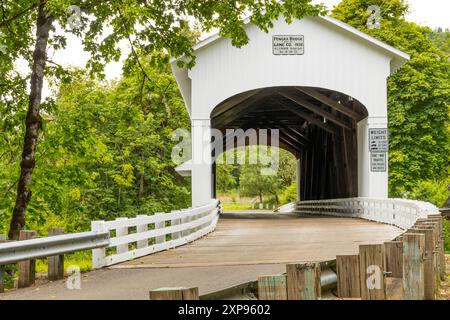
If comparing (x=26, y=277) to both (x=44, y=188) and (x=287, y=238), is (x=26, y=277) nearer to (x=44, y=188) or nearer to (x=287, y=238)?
(x=287, y=238)

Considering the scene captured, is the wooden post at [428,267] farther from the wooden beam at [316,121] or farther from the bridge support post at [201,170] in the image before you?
the wooden beam at [316,121]

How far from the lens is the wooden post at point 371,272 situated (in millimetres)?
4363

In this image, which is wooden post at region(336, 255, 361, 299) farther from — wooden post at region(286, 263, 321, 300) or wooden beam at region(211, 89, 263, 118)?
wooden beam at region(211, 89, 263, 118)

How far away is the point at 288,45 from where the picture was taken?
20.7 m

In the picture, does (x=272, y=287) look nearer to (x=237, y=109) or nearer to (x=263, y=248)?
(x=263, y=248)

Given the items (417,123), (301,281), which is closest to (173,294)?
(301,281)

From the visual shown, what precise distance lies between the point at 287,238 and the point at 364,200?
7.67 meters

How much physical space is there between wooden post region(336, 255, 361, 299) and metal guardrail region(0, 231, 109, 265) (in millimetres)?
3740

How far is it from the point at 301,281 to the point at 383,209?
50.9ft

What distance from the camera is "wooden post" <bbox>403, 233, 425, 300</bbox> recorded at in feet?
17.4

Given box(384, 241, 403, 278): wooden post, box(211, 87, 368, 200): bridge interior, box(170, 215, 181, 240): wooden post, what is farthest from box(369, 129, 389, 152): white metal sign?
box(384, 241, 403, 278): wooden post

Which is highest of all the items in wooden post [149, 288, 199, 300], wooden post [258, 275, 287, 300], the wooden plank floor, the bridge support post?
the bridge support post

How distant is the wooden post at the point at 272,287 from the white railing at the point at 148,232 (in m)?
5.92

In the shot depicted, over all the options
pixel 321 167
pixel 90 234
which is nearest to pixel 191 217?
pixel 90 234
